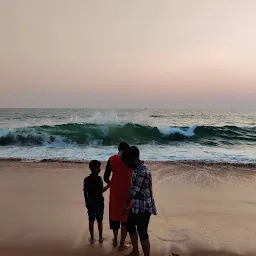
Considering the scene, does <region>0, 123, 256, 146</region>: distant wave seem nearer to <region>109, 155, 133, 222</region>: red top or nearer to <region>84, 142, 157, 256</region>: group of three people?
<region>84, 142, 157, 256</region>: group of three people

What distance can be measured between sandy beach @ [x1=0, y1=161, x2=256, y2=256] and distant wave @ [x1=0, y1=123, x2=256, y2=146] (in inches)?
375

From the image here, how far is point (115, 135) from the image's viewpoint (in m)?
21.7

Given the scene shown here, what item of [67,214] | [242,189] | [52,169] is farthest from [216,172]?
[67,214]

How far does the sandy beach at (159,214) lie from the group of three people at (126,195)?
0.42m

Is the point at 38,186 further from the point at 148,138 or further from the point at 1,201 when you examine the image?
the point at 148,138


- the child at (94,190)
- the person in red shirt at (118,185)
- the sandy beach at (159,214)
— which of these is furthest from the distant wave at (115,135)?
the person in red shirt at (118,185)

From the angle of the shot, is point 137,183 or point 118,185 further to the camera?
point 118,185

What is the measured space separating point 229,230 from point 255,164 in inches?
284

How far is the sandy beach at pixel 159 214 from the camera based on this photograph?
442 centimetres

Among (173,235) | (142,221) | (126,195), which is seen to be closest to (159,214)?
(173,235)

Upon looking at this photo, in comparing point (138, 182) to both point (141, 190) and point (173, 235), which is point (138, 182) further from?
point (173, 235)

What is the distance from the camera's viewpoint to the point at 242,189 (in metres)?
7.73

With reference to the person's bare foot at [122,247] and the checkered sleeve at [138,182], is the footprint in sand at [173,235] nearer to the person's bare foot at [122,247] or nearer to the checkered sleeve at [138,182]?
the person's bare foot at [122,247]

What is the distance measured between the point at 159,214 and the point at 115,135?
1596 centimetres
